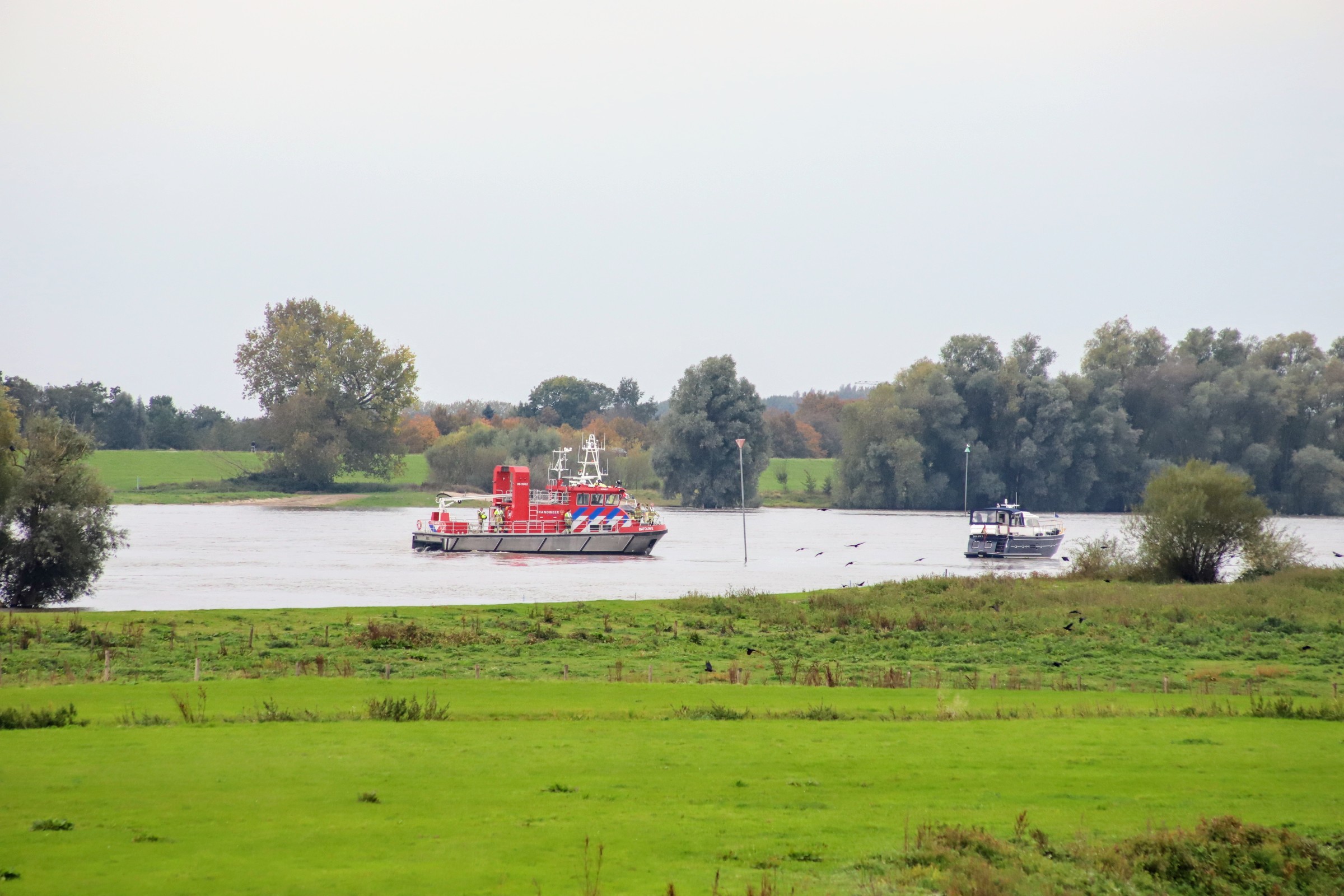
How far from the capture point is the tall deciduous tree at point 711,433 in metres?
115

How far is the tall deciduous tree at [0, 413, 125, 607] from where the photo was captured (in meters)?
42.6

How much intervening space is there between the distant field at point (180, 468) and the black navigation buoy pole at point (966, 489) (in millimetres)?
56811

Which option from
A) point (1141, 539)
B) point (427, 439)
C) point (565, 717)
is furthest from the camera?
point (427, 439)

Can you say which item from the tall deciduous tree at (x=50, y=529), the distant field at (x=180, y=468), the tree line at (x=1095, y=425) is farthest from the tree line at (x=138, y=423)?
the tall deciduous tree at (x=50, y=529)

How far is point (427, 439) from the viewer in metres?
164

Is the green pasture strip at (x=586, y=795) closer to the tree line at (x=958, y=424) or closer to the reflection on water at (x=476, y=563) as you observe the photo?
the reflection on water at (x=476, y=563)

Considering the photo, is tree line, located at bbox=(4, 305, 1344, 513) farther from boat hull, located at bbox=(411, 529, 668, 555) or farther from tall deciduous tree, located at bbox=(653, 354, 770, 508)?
boat hull, located at bbox=(411, 529, 668, 555)

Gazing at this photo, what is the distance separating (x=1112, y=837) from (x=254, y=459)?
133 meters

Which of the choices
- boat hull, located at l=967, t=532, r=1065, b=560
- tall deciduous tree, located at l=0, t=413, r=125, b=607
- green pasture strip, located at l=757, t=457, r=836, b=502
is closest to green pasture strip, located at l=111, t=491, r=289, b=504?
green pasture strip, located at l=757, t=457, r=836, b=502

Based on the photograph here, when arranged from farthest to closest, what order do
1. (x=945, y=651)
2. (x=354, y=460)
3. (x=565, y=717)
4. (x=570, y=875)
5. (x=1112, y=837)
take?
(x=354, y=460) < (x=945, y=651) < (x=565, y=717) < (x=1112, y=837) < (x=570, y=875)

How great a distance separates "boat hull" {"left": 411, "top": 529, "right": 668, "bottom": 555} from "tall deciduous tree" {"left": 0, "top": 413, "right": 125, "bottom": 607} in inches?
1165

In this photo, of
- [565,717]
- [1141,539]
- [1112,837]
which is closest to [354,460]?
[1141,539]

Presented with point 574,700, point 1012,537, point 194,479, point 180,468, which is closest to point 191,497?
point 194,479

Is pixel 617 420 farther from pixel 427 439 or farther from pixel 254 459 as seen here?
pixel 254 459
